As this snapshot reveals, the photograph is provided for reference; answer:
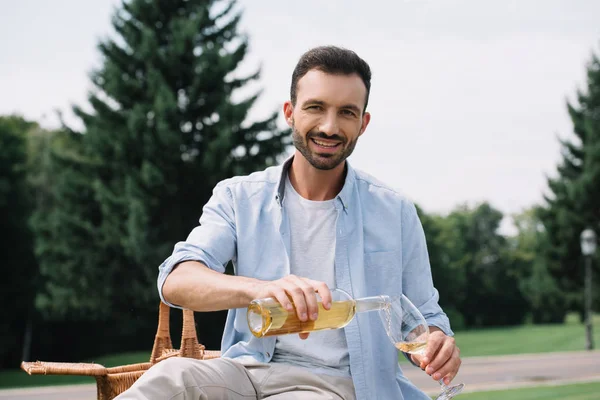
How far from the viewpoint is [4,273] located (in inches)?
1103

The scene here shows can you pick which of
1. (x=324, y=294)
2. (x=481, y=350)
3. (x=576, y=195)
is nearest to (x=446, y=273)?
(x=576, y=195)

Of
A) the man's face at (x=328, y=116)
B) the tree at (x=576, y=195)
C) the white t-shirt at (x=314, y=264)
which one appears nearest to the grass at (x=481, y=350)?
the tree at (x=576, y=195)

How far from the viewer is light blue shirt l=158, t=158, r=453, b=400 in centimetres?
223

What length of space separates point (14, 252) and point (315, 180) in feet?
92.4

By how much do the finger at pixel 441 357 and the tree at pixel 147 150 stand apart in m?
21.7

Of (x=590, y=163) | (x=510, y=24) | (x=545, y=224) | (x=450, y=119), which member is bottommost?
(x=545, y=224)

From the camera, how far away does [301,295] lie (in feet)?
5.48

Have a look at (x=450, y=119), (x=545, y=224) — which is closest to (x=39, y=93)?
(x=450, y=119)

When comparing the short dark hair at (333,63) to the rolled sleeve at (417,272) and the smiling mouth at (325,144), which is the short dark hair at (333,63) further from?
the rolled sleeve at (417,272)

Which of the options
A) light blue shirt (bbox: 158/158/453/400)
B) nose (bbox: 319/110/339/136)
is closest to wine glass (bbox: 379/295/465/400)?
light blue shirt (bbox: 158/158/453/400)

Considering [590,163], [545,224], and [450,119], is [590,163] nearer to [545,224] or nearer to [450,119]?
[545,224]

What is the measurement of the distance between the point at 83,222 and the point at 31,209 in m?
5.34

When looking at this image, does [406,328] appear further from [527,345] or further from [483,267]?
[483,267]

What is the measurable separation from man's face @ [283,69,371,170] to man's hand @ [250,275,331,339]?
68 centimetres
